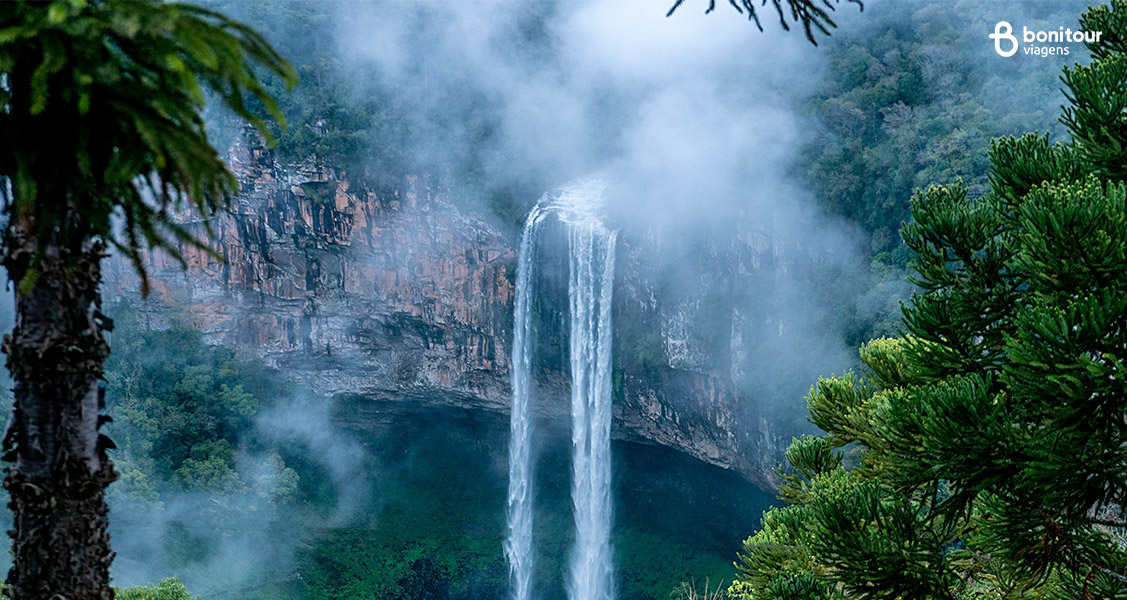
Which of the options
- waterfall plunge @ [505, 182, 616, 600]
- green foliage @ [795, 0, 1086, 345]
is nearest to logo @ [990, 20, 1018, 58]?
green foliage @ [795, 0, 1086, 345]

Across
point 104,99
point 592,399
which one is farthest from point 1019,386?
point 592,399


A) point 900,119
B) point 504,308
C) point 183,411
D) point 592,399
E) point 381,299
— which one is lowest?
point 183,411

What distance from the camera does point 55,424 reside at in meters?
2.08

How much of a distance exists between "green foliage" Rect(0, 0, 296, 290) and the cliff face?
18806 mm

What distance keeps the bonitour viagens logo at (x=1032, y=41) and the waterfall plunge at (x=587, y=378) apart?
10125mm

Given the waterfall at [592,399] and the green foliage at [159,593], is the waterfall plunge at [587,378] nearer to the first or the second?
the waterfall at [592,399]

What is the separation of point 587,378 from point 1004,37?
504 inches

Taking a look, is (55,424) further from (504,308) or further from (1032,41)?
(1032,41)

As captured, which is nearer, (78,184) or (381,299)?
(78,184)

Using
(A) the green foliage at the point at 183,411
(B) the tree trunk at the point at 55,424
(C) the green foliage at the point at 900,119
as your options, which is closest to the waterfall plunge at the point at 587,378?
(C) the green foliage at the point at 900,119

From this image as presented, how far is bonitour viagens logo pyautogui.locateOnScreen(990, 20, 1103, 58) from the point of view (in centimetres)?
1872

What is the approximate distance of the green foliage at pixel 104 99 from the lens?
5.30 ft

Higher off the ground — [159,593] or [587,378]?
[587,378]

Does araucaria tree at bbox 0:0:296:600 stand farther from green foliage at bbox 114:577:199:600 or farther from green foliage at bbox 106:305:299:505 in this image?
green foliage at bbox 106:305:299:505
